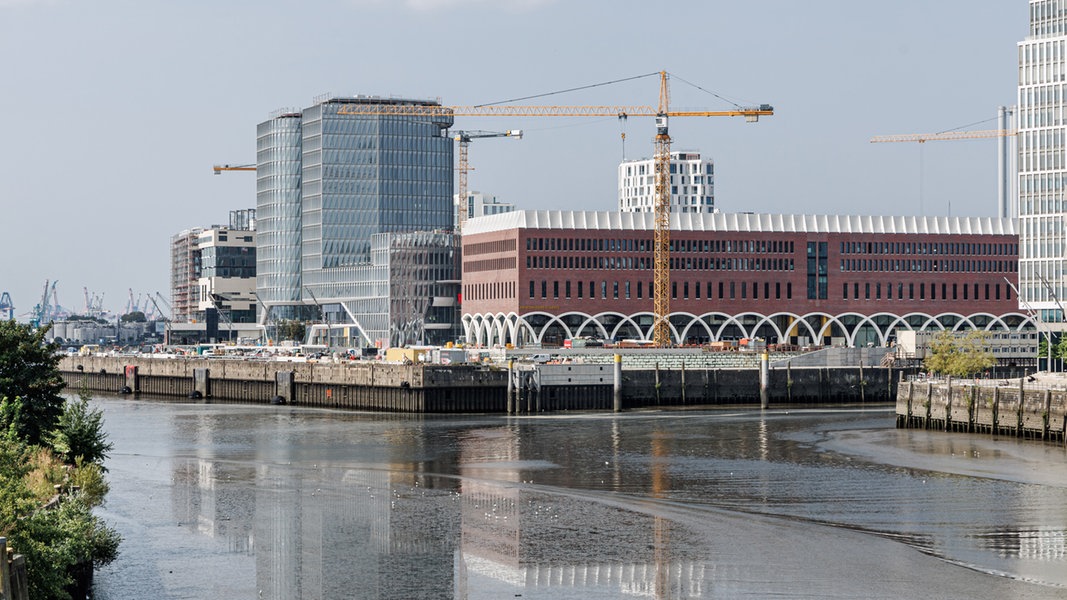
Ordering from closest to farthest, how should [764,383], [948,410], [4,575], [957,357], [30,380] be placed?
[4,575] < [30,380] < [948,410] < [764,383] < [957,357]

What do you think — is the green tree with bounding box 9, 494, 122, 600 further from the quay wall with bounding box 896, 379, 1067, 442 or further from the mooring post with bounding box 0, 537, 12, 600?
the quay wall with bounding box 896, 379, 1067, 442

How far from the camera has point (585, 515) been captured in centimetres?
6956

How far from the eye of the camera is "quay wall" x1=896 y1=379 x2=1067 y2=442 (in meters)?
104

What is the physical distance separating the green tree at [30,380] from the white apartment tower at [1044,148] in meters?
140

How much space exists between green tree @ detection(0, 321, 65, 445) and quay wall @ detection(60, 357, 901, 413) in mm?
51489

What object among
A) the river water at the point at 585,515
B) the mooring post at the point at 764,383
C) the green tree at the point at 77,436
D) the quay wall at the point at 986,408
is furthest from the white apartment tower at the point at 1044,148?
the green tree at the point at 77,436

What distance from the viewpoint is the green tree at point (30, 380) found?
72.1m

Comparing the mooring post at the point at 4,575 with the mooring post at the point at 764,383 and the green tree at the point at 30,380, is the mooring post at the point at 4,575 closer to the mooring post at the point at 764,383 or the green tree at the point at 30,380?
the green tree at the point at 30,380

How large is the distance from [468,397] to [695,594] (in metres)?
87.8

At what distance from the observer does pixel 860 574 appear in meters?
55.5

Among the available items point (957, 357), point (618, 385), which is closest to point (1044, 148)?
point (957, 357)

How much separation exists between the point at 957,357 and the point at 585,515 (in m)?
106

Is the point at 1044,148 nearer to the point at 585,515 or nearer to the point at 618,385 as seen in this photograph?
the point at 618,385

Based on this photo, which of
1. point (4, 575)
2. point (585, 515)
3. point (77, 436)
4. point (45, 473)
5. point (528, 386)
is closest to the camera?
point (4, 575)
